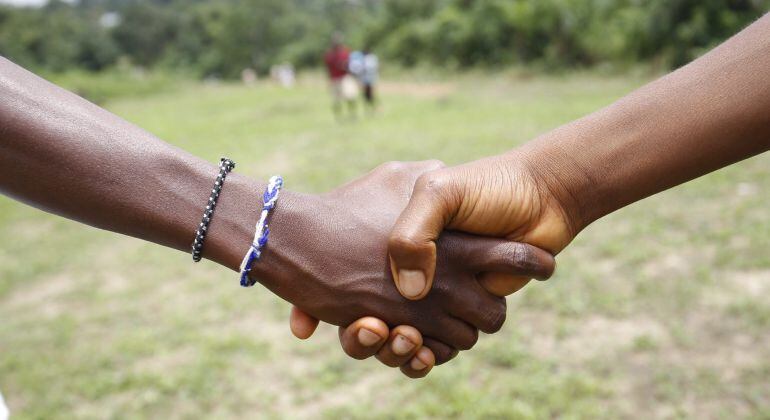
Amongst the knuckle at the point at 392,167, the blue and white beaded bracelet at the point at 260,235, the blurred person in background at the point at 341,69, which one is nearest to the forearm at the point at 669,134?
the knuckle at the point at 392,167

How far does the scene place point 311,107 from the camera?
1636cm

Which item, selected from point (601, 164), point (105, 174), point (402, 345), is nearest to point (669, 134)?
point (601, 164)

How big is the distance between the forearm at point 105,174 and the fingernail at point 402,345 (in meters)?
0.57

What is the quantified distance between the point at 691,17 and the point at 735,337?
47.2ft

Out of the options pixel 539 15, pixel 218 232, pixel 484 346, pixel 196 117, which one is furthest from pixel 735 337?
pixel 539 15

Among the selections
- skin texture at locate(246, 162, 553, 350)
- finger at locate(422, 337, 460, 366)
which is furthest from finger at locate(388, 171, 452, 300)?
finger at locate(422, 337, 460, 366)

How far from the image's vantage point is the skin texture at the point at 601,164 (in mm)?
1755

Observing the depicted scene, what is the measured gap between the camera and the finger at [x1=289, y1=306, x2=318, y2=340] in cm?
210

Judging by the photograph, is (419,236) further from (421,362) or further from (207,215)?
(207,215)

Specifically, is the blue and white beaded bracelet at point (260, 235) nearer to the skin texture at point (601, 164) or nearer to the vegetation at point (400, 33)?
the skin texture at point (601, 164)

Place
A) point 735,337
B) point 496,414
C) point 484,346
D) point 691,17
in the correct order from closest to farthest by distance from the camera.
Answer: point 496,414 → point 735,337 → point 484,346 → point 691,17

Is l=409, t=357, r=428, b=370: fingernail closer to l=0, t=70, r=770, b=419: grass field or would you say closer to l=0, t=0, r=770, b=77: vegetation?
l=0, t=70, r=770, b=419: grass field

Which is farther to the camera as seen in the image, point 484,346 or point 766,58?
point 484,346

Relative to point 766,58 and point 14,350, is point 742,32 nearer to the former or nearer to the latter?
point 766,58
